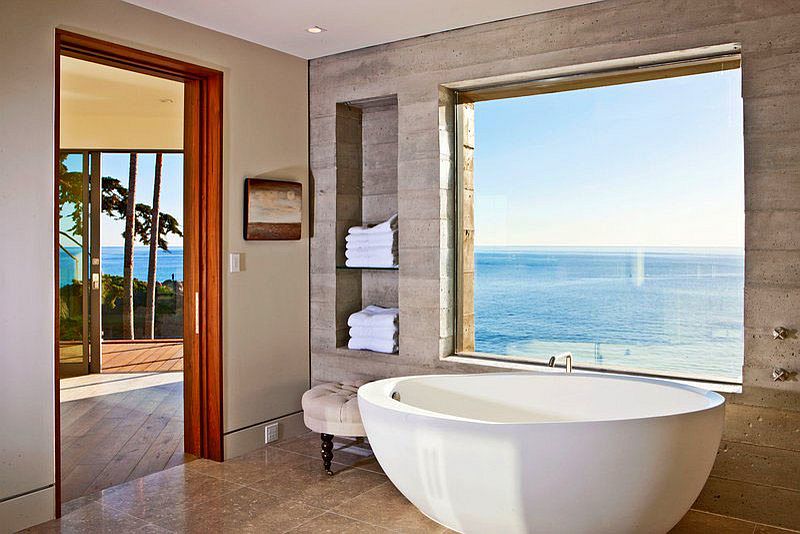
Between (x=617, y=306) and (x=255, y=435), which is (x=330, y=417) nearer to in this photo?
(x=255, y=435)

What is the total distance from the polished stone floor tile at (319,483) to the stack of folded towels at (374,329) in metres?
0.77

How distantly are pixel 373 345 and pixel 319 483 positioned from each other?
0.95 metres

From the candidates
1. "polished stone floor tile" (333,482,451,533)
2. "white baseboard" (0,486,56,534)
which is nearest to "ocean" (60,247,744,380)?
"polished stone floor tile" (333,482,451,533)

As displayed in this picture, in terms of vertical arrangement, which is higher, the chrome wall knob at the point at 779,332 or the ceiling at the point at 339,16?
the ceiling at the point at 339,16

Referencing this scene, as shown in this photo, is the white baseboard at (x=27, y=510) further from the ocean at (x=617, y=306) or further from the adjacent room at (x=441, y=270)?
the ocean at (x=617, y=306)

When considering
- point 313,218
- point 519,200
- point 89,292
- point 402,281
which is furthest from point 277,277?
point 89,292

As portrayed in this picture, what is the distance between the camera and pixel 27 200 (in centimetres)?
298

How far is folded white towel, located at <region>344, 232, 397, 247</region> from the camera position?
4.14 meters

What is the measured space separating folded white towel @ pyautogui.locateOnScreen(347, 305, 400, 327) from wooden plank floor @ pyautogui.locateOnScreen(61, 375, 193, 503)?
4.16ft

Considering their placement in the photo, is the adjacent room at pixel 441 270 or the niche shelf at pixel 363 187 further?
the niche shelf at pixel 363 187

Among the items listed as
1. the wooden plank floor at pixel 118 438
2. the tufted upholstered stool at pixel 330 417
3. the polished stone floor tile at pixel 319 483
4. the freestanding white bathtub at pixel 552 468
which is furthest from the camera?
the wooden plank floor at pixel 118 438

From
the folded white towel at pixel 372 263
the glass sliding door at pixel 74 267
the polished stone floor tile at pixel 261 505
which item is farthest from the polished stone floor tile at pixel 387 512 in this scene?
the glass sliding door at pixel 74 267

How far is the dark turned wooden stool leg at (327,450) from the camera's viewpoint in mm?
3635

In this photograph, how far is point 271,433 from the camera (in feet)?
13.7
